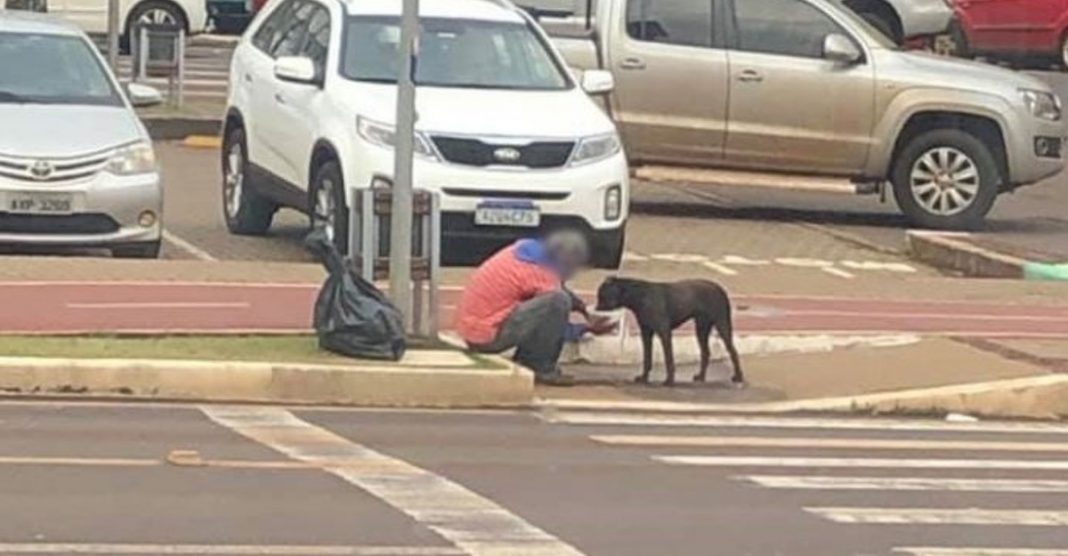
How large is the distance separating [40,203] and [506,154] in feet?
9.68

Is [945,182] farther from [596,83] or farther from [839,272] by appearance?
[596,83]

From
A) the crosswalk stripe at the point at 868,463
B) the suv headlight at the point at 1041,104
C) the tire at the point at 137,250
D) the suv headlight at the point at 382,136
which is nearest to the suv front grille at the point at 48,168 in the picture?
the tire at the point at 137,250

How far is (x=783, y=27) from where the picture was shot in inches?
891

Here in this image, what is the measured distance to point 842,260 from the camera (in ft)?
67.1

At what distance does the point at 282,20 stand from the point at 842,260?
15.0 ft

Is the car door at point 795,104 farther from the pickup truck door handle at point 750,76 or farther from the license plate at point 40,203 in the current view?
the license plate at point 40,203

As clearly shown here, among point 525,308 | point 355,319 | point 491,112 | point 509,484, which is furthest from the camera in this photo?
point 491,112

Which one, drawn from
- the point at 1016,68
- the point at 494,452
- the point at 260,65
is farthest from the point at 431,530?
the point at 1016,68

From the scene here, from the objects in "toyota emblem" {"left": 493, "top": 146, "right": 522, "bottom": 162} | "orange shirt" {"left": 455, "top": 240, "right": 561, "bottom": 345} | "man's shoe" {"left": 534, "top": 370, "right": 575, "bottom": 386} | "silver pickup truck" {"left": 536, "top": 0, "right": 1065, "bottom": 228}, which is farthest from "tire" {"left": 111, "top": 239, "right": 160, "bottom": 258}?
"silver pickup truck" {"left": 536, "top": 0, "right": 1065, "bottom": 228}

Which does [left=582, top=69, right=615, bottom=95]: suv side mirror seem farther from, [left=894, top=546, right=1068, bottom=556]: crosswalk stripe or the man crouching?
[left=894, top=546, right=1068, bottom=556]: crosswalk stripe

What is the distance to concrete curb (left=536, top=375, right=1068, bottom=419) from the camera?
13906 millimetres

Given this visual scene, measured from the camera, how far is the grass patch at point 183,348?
527 inches

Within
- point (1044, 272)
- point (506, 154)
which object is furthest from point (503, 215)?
point (1044, 272)

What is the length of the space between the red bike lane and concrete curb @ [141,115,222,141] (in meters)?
11.0
